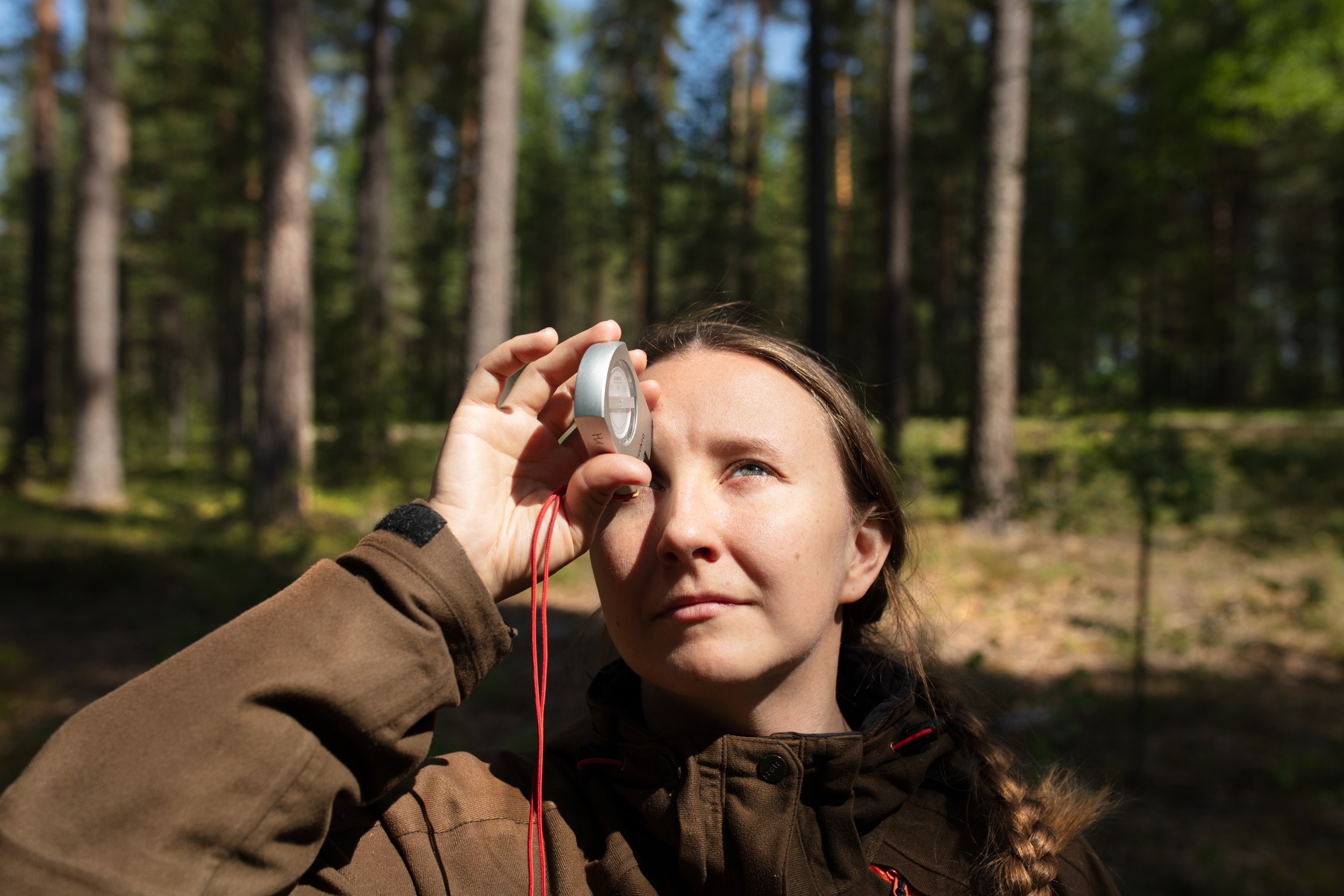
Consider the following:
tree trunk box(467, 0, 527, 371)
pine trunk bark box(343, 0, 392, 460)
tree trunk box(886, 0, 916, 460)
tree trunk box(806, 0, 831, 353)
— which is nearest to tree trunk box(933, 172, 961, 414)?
tree trunk box(886, 0, 916, 460)

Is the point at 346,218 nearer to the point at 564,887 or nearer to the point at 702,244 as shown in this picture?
the point at 702,244

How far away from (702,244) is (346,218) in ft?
51.3

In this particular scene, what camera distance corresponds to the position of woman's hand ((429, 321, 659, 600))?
60.7 inches

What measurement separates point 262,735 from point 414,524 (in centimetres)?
41

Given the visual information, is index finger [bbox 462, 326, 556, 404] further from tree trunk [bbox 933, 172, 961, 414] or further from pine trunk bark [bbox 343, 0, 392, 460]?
tree trunk [bbox 933, 172, 961, 414]

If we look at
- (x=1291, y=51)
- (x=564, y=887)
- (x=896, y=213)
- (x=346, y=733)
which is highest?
(x=1291, y=51)

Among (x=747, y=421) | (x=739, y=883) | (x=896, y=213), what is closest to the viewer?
(x=739, y=883)

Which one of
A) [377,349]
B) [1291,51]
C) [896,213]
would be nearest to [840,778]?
[377,349]

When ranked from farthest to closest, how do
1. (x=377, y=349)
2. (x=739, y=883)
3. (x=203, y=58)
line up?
(x=203, y=58) → (x=377, y=349) → (x=739, y=883)

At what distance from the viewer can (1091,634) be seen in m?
6.61

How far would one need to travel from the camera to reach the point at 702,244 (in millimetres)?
27016

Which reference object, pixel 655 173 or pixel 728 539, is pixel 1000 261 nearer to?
pixel 728 539

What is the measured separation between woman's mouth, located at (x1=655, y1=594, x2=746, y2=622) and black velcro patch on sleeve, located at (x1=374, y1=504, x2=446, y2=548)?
Result: 451 millimetres

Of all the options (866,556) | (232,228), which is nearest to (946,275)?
(232,228)
